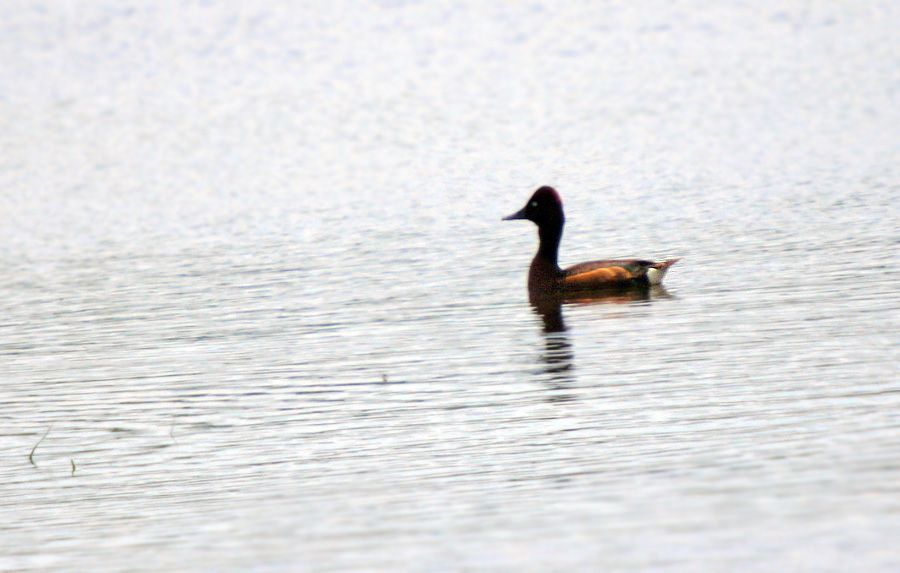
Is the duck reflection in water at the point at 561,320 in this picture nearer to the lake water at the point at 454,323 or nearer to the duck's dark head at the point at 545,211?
the lake water at the point at 454,323

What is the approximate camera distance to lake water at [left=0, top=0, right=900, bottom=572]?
794cm

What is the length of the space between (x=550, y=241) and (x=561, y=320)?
9.50 ft

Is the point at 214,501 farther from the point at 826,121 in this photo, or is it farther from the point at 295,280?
the point at 826,121

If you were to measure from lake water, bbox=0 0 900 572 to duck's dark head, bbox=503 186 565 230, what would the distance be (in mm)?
796

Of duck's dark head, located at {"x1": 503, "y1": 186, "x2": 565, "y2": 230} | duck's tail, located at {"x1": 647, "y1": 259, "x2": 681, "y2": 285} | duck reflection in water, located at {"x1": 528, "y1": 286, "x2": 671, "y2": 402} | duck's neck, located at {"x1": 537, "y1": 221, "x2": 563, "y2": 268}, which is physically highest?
duck's dark head, located at {"x1": 503, "y1": 186, "x2": 565, "y2": 230}

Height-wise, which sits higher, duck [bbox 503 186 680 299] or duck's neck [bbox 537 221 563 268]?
duck's neck [bbox 537 221 563 268]

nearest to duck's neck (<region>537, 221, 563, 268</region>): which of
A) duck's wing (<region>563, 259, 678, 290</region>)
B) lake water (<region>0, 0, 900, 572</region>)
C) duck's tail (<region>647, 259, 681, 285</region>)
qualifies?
duck's wing (<region>563, 259, 678, 290</region>)

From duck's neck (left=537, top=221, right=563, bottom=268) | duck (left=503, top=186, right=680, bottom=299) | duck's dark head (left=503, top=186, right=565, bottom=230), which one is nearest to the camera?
duck (left=503, top=186, right=680, bottom=299)

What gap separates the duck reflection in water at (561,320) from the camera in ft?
38.4

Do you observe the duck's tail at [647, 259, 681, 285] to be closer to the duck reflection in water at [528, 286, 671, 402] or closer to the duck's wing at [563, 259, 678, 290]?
the duck's wing at [563, 259, 678, 290]

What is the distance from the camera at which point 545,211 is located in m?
18.4

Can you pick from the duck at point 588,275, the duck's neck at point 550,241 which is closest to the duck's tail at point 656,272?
the duck at point 588,275

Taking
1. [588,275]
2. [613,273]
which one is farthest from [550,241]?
[613,273]

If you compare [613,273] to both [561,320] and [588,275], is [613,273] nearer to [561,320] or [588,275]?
[588,275]
